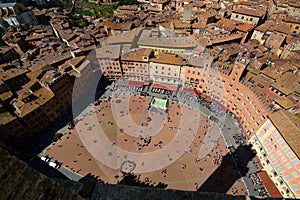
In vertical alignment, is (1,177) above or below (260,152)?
above

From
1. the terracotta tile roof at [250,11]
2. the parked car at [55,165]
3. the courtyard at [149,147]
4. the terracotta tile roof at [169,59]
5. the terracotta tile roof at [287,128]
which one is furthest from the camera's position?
the terracotta tile roof at [250,11]

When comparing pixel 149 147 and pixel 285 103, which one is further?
pixel 149 147

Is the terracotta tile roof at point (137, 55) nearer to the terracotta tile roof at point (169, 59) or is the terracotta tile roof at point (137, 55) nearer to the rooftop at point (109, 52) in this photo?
the rooftop at point (109, 52)

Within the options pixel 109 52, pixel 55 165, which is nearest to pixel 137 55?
pixel 109 52

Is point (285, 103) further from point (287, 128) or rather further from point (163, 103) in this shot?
point (163, 103)

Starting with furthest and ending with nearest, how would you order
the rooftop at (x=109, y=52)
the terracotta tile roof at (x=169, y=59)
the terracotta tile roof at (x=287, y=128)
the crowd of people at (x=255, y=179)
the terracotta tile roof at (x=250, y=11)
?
the terracotta tile roof at (x=250, y=11) < the rooftop at (x=109, y=52) < the terracotta tile roof at (x=169, y=59) < the crowd of people at (x=255, y=179) < the terracotta tile roof at (x=287, y=128)

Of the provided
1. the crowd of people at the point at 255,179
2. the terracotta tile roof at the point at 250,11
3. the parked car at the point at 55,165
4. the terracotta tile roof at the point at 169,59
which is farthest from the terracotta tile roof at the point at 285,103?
the parked car at the point at 55,165

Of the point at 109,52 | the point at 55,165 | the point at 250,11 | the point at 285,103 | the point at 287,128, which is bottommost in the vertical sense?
the point at 55,165

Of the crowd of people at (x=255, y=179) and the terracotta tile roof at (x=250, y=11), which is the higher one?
the terracotta tile roof at (x=250, y=11)

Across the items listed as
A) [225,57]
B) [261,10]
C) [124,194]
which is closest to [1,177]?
[124,194]

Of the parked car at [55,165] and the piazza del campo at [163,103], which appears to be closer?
the piazza del campo at [163,103]

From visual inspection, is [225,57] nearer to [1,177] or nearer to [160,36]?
[160,36]
